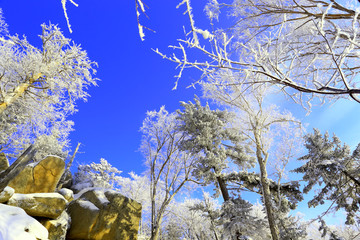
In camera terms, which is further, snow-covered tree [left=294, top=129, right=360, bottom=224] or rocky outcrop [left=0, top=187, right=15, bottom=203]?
snow-covered tree [left=294, top=129, right=360, bottom=224]

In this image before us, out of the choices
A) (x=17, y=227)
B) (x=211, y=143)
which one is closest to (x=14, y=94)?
(x=17, y=227)

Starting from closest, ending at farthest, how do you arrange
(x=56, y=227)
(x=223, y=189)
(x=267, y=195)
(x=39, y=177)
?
(x=56, y=227), (x=39, y=177), (x=267, y=195), (x=223, y=189)

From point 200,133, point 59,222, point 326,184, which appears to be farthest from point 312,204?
point 59,222

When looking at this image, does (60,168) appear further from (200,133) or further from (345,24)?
(345,24)

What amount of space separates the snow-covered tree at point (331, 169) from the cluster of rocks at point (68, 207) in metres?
7.49

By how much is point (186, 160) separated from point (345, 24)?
8.92 meters

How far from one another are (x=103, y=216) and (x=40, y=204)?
2179mm

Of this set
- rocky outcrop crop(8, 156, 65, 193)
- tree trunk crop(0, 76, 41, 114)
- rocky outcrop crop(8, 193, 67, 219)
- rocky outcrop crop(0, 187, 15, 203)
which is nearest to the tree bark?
rocky outcrop crop(0, 187, 15, 203)

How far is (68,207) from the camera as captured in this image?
6934mm

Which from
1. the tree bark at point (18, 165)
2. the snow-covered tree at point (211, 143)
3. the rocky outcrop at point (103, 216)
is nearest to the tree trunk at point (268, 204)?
the snow-covered tree at point (211, 143)

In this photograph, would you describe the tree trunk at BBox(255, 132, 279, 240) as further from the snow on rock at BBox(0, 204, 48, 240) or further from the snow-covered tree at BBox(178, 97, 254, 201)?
the snow on rock at BBox(0, 204, 48, 240)

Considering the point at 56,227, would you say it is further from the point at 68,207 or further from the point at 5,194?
the point at 5,194

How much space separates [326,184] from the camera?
26.4 ft

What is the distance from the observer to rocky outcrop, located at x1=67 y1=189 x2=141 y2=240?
6.43m
